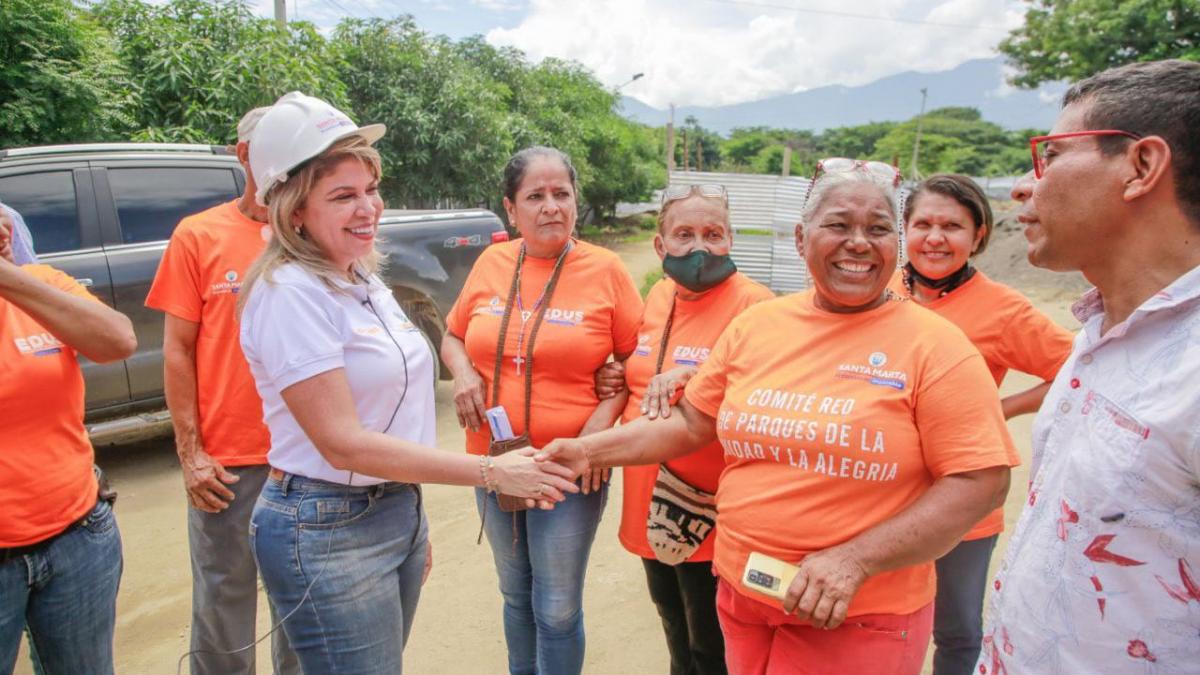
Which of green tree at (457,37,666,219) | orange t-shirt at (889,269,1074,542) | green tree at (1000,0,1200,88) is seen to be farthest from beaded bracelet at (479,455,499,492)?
green tree at (1000,0,1200,88)

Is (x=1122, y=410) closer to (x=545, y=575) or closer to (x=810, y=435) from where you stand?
(x=810, y=435)

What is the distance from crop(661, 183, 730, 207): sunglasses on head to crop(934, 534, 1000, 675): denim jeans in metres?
1.45

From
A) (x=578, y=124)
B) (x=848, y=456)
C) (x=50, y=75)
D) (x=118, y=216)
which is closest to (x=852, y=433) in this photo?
(x=848, y=456)

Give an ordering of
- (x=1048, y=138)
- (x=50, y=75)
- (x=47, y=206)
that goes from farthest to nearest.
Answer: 1. (x=50, y=75)
2. (x=47, y=206)
3. (x=1048, y=138)

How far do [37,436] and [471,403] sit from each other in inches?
49.8

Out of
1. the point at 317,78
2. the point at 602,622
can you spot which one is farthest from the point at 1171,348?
the point at 317,78

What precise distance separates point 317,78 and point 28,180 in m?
4.56

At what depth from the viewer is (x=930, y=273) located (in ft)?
8.72

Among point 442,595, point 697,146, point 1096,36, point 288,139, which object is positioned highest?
point 1096,36

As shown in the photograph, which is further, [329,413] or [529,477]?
[529,477]

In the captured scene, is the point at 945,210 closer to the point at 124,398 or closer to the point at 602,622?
the point at 602,622

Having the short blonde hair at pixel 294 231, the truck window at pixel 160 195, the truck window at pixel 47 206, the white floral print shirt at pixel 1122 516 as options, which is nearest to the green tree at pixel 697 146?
the truck window at pixel 160 195

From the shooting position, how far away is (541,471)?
2139mm

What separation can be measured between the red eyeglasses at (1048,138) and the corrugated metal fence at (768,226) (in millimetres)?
8616
